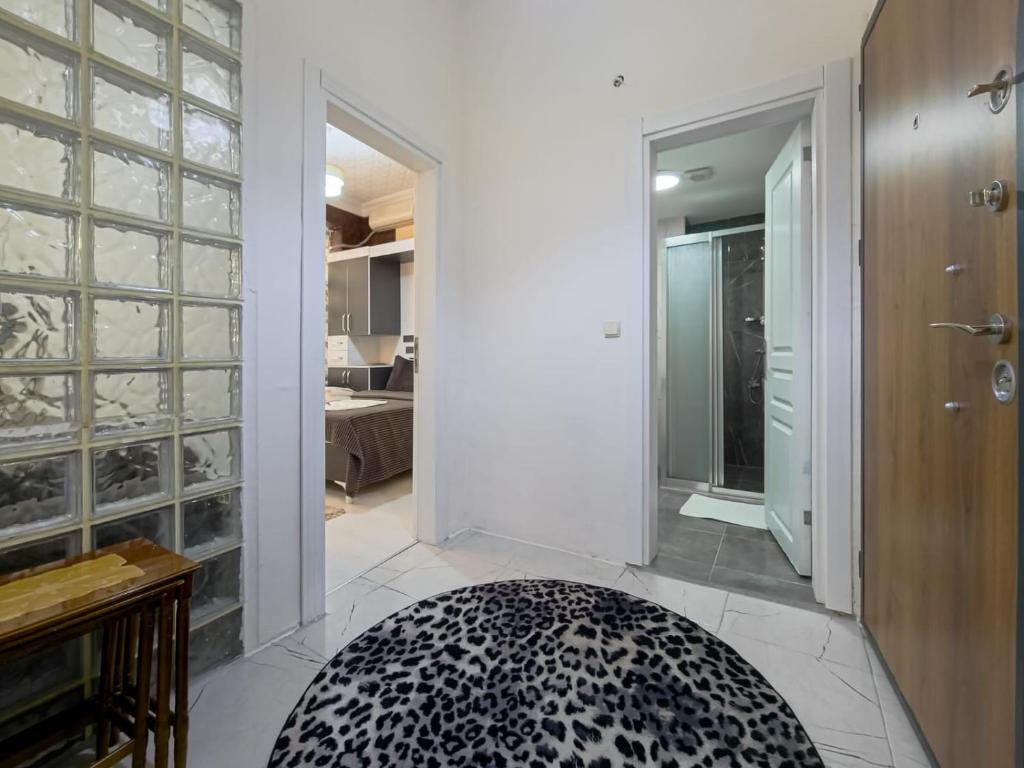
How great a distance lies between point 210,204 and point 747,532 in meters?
2.97

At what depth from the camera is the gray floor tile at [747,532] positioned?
2455mm

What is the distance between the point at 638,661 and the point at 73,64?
230 centimetres

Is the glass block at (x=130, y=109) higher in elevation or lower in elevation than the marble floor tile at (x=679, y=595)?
higher

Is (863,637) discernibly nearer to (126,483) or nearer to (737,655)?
(737,655)

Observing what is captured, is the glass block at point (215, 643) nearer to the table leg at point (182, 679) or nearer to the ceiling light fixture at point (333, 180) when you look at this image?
the table leg at point (182, 679)

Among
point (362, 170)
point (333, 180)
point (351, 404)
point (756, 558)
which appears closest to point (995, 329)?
point (756, 558)

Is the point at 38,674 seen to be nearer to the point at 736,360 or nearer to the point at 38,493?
the point at 38,493

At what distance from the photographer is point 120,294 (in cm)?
118

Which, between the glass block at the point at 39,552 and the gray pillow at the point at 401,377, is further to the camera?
the gray pillow at the point at 401,377

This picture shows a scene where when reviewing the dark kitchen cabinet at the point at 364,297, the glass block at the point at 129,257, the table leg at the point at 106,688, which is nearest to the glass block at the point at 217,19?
the glass block at the point at 129,257

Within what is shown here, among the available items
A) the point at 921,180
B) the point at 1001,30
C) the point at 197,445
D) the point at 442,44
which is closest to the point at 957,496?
the point at 921,180

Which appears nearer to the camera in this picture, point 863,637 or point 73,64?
point 73,64

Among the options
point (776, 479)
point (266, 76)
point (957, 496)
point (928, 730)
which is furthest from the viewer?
point (776, 479)

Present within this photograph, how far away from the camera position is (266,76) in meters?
1.50
